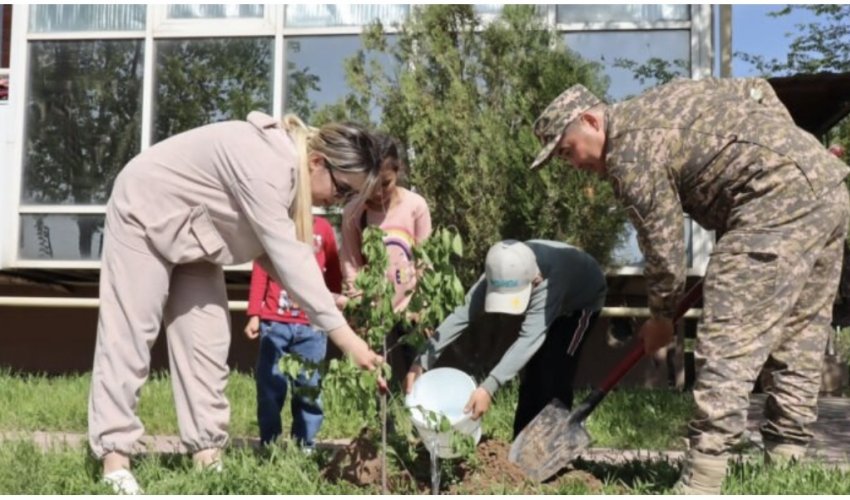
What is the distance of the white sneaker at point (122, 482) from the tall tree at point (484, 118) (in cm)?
378

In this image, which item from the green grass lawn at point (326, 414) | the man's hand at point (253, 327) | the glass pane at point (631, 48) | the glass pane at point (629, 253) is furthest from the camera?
the glass pane at point (631, 48)

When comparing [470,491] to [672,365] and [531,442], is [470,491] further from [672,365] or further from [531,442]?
[672,365]

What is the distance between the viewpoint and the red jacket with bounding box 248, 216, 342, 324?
4598mm

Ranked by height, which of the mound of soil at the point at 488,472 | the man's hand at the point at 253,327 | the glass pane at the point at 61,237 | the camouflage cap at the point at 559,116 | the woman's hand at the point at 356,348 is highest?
the camouflage cap at the point at 559,116

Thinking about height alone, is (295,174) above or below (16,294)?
above

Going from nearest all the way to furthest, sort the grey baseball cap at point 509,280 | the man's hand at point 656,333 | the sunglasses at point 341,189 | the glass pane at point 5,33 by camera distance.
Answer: the sunglasses at point 341,189 < the man's hand at point 656,333 < the grey baseball cap at point 509,280 < the glass pane at point 5,33

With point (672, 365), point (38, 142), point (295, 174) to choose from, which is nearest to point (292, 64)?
point (38, 142)

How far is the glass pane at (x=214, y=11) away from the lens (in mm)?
8625

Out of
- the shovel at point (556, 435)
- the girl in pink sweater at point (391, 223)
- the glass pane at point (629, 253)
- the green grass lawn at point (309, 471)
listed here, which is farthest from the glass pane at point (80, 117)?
the shovel at point (556, 435)

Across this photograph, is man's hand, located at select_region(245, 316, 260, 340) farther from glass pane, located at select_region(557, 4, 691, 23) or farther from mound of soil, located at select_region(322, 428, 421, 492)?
glass pane, located at select_region(557, 4, 691, 23)

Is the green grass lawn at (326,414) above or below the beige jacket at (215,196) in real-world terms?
below

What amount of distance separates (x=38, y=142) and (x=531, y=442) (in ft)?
20.6

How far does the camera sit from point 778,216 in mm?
3410

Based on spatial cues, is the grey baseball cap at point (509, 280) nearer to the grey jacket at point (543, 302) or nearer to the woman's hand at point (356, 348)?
the grey jacket at point (543, 302)
